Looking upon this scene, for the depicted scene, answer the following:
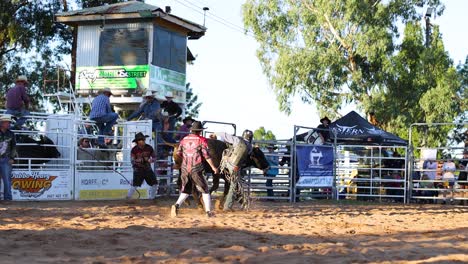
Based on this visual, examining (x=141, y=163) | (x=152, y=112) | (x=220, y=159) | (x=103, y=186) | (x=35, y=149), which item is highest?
(x=152, y=112)

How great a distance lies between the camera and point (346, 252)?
8430 millimetres

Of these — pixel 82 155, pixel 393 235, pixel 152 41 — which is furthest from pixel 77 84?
pixel 393 235

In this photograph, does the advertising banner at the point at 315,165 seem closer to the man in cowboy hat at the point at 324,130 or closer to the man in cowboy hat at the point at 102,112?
the man in cowboy hat at the point at 324,130

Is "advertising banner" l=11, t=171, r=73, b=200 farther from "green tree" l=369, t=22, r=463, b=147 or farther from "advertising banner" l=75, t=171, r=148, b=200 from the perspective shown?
"green tree" l=369, t=22, r=463, b=147

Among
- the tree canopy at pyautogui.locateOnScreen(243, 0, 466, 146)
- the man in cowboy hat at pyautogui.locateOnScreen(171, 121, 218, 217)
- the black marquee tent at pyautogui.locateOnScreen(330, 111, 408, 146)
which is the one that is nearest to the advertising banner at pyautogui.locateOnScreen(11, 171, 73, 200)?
the man in cowboy hat at pyautogui.locateOnScreen(171, 121, 218, 217)

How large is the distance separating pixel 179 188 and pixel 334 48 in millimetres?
24491

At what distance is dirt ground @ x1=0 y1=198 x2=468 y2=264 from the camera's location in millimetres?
→ 7965

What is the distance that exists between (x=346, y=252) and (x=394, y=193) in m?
13.5

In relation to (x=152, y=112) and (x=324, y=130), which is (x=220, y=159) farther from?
(x=324, y=130)

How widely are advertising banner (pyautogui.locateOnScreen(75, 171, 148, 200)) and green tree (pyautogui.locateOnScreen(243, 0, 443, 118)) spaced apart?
2147cm

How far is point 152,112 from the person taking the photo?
18188mm

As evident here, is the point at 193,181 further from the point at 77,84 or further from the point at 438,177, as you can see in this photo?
the point at 77,84

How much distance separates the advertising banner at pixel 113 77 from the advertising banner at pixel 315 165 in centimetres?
892

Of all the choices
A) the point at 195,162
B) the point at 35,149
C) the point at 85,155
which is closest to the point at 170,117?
the point at 85,155
